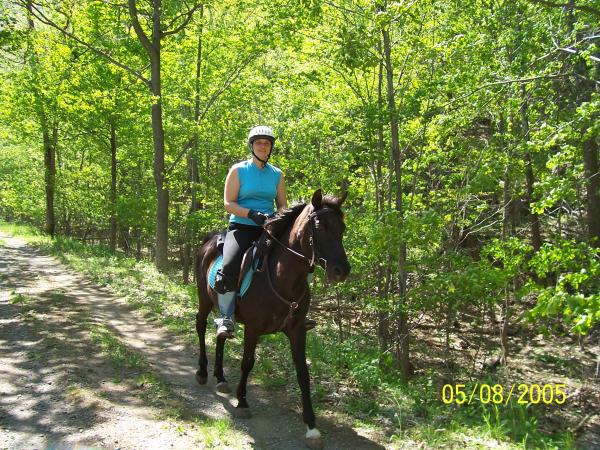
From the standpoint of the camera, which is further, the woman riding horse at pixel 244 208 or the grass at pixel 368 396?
the woman riding horse at pixel 244 208

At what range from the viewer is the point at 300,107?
10.7 m

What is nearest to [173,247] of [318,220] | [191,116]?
[191,116]

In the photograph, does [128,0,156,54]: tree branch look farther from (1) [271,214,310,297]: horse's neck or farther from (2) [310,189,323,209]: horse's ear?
(2) [310,189,323,209]: horse's ear

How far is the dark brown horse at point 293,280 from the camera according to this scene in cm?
457

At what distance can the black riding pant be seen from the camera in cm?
543

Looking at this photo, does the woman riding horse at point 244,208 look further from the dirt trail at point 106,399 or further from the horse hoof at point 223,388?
the dirt trail at point 106,399

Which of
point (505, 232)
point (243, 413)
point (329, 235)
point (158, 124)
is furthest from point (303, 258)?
point (158, 124)

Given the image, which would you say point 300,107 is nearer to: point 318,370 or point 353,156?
point 353,156

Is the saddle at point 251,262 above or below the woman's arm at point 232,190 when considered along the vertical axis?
below

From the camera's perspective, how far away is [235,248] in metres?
5.53

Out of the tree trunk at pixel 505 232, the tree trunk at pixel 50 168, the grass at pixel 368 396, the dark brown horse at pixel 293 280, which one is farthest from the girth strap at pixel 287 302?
the tree trunk at pixel 50 168

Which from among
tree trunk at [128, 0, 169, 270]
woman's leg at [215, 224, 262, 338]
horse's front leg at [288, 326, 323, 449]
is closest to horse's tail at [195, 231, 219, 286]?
woman's leg at [215, 224, 262, 338]

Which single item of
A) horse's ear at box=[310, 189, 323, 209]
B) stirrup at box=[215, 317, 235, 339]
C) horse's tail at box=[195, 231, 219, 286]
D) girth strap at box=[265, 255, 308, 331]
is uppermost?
horse's ear at box=[310, 189, 323, 209]

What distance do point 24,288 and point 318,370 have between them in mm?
8842
